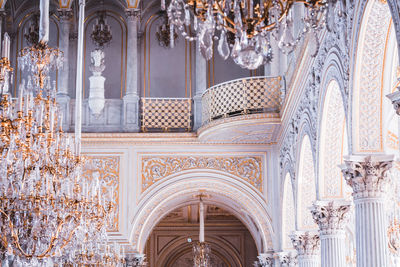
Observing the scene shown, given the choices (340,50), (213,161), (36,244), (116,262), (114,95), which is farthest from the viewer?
(114,95)

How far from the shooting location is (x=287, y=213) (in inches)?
611

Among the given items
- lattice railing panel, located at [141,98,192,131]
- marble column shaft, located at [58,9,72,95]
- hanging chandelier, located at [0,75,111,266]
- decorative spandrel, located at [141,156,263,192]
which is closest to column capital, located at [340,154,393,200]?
hanging chandelier, located at [0,75,111,266]

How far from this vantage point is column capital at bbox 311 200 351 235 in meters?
10.7

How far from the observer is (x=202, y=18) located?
5566 millimetres

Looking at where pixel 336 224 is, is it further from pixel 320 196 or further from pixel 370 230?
pixel 370 230

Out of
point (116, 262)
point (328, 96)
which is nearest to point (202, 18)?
point (328, 96)

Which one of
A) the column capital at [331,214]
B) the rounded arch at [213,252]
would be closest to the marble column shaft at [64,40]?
the column capital at [331,214]

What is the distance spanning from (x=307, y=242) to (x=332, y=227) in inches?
101

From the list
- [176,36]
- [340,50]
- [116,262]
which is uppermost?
[176,36]

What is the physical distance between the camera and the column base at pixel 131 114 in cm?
1636

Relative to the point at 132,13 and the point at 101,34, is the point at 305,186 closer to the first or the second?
the point at 132,13

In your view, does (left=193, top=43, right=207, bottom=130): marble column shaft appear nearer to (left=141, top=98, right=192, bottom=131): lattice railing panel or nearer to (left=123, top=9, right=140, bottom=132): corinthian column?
(left=141, top=98, right=192, bottom=131): lattice railing panel

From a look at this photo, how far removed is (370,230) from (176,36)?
10.9 meters

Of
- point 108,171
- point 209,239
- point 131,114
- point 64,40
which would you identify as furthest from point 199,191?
point 209,239
